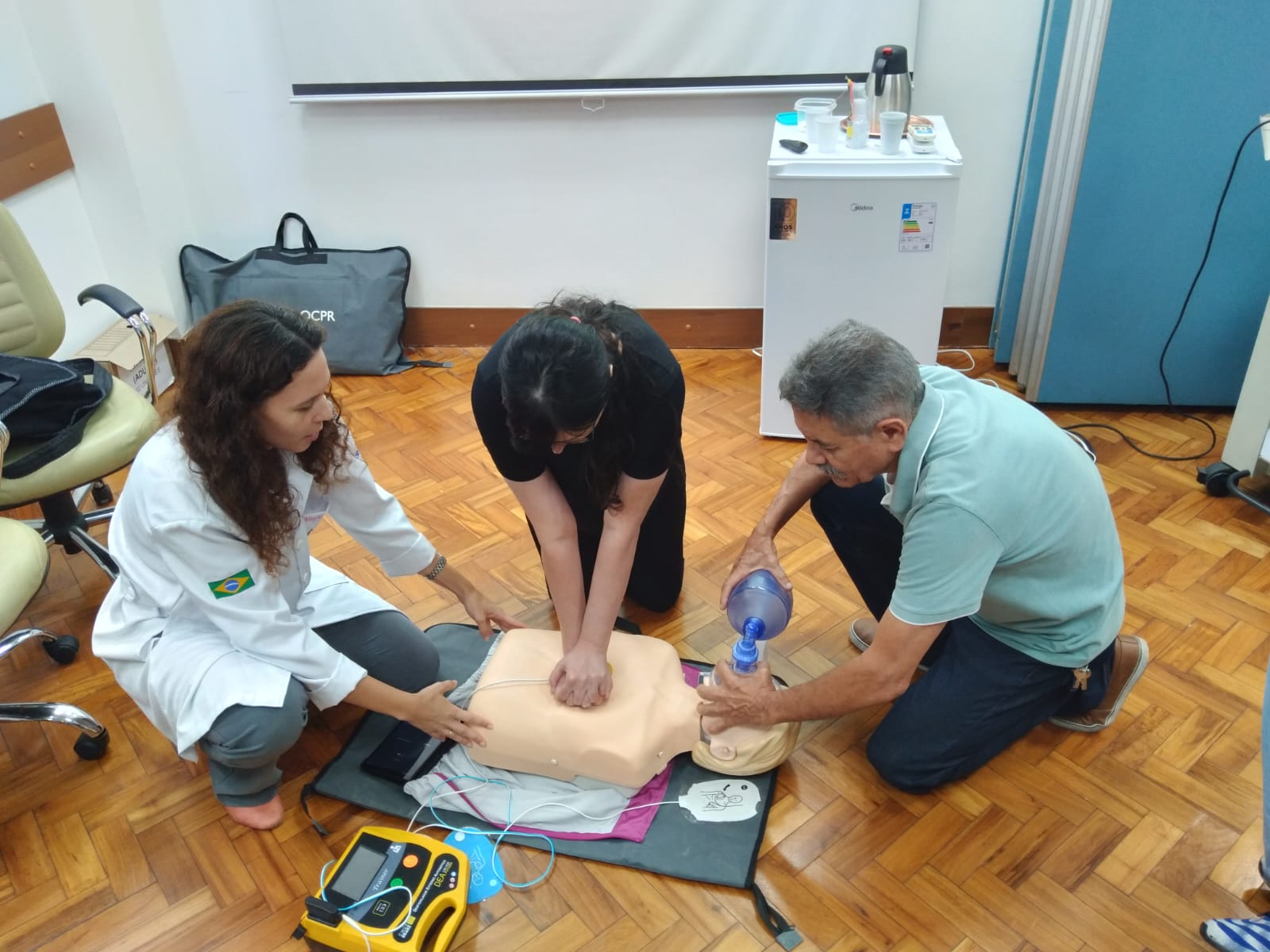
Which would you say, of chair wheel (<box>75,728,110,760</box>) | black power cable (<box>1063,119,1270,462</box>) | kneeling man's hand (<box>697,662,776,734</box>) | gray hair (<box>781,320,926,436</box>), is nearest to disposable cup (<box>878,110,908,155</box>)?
black power cable (<box>1063,119,1270,462</box>)

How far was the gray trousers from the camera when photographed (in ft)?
5.03

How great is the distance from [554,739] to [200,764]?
706 millimetres

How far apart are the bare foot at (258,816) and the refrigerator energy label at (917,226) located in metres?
1.93

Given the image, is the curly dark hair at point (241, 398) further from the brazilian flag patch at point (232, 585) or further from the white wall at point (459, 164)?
the white wall at point (459, 164)

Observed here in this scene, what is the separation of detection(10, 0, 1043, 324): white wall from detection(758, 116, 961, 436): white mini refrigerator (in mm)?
340

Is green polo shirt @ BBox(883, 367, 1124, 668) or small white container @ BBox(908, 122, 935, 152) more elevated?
small white container @ BBox(908, 122, 935, 152)

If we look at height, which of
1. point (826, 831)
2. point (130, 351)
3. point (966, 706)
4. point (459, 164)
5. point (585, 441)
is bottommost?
point (826, 831)

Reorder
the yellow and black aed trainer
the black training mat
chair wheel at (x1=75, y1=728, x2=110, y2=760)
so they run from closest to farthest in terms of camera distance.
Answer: the yellow and black aed trainer → the black training mat → chair wheel at (x1=75, y1=728, x2=110, y2=760)

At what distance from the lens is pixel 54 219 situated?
284 cm

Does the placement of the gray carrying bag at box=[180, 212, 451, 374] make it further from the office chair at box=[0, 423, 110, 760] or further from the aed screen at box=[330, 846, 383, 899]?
the aed screen at box=[330, 846, 383, 899]

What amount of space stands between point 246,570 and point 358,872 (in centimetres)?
50

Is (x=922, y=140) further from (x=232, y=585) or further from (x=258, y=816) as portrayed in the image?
(x=258, y=816)

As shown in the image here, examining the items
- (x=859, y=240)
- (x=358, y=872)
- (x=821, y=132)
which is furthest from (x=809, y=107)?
(x=358, y=872)

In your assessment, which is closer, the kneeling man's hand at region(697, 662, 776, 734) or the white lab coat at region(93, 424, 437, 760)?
the white lab coat at region(93, 424, 437, 760)
